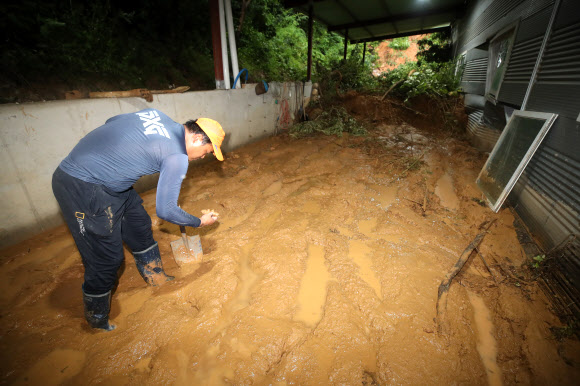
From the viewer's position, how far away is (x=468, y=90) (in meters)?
6.74

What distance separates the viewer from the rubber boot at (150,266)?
90.0 inches

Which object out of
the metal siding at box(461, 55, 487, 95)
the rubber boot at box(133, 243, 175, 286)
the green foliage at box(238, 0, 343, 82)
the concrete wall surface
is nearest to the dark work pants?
the rubber boot at box(133, 243, 175, 286)

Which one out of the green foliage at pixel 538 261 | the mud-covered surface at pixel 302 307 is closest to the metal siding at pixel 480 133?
the mud-covered surface at pixel 302 307

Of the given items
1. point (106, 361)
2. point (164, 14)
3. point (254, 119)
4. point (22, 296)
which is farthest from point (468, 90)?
point (22, 296)

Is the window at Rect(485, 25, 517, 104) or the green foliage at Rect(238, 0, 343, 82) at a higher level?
the green foliage at Rect(238, 0, 343, 82)

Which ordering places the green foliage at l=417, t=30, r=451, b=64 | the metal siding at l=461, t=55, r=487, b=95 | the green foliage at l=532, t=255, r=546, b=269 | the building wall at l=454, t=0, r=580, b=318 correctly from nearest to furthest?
the building wall at l=454, t=0, r=580, b=318, the green foliage at l=532, t=255, r=546, b=269, the metal siding at l=461, t=55, r=487, b=95, the green foliage at l=417, t=30, r=451, b=64

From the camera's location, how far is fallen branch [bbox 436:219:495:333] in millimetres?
2025

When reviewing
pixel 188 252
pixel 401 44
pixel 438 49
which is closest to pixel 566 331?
pixel 188 252

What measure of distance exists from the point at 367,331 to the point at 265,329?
82 centimetres

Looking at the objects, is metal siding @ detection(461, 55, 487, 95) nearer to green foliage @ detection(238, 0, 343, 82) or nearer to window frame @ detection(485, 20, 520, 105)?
window frame @ detection(485, 20, 520, 105)

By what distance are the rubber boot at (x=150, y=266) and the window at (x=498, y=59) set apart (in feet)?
20.9

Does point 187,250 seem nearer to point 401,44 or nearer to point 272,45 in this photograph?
point 272,45

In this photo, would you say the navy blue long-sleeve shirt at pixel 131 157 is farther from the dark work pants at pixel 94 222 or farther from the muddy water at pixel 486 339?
the muddy water at pixel 486 339

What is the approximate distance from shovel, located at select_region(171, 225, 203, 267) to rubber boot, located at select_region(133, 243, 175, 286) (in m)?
0.21
